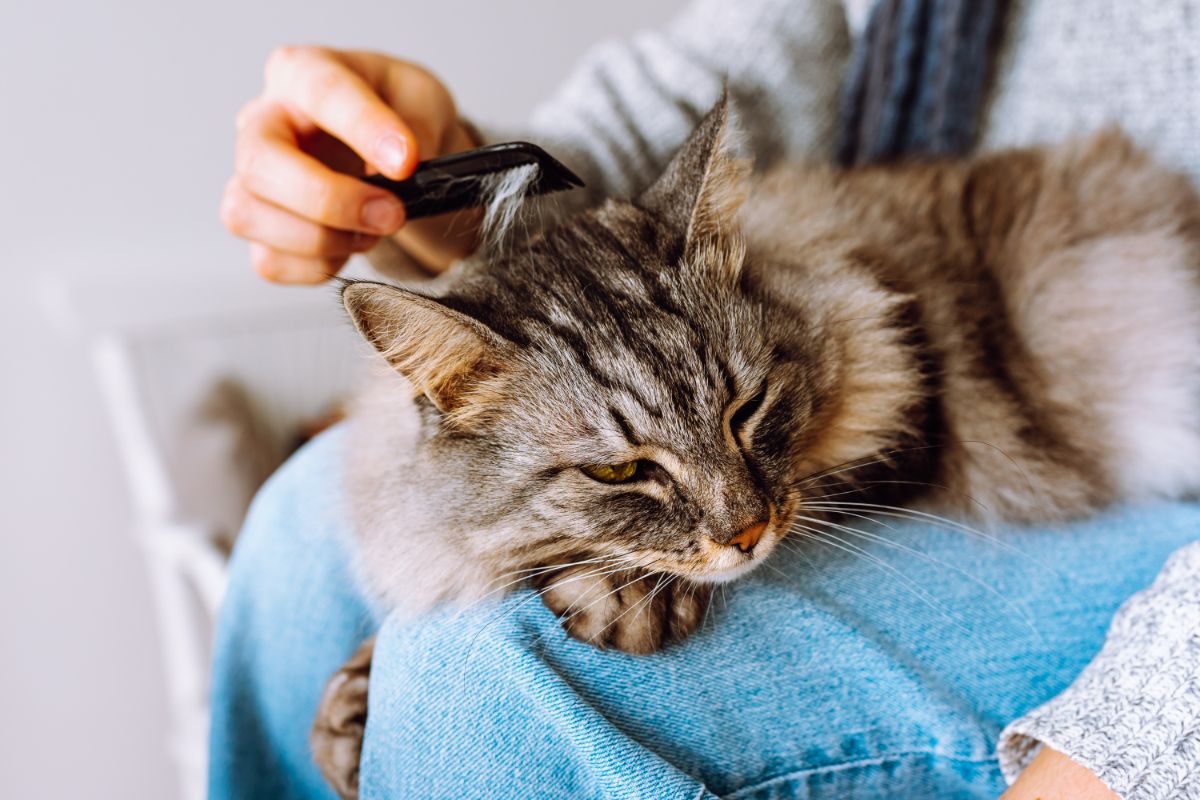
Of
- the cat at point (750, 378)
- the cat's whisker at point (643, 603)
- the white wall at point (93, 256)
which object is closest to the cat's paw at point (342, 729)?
the cat at point (750, 378)

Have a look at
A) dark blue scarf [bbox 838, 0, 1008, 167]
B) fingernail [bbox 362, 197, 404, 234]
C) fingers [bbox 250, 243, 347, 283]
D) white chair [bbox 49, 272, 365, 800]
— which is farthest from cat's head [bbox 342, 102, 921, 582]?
white chair [bbox 49, 272, 365, 800]

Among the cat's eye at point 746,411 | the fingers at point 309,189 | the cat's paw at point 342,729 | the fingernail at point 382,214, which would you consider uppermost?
the fingers at point 309,189

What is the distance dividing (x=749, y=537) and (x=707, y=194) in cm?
34

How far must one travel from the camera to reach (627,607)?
2.54 feet

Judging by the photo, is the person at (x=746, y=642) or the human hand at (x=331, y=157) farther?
the human hand at (x=331, y=157)

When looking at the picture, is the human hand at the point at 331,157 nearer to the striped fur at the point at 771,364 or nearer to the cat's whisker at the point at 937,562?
the striped fur at the point at 771,364

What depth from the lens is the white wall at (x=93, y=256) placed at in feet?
5.29

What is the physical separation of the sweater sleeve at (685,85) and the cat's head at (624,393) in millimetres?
430

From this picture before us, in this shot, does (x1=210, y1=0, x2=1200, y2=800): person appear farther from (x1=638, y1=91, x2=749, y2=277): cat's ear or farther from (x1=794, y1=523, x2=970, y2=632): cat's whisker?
(x1=638, y1=91, x2=749, y2=277): cat's ear

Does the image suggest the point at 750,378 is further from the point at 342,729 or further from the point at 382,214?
the point at 342,729

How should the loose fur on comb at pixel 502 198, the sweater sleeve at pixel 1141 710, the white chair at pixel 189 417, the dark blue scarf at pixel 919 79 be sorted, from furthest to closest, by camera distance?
the white chair at pixel 189 417 < the dark blue scarf at pixel 919 79 < the loose fur on comb at pixel 502 198 < the sweater sleeve at pixel 1141 710

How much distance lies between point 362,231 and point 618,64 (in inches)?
24.3

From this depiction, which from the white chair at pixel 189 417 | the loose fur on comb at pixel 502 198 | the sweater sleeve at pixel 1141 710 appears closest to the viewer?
the sweater sleeve at pixel 1141 710

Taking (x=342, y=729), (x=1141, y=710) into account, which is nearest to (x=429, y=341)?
(x=342, y=729)
